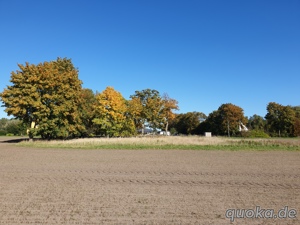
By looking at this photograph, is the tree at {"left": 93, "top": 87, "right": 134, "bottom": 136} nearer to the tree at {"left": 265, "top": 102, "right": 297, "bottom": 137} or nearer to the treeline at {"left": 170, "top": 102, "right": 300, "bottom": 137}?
the treeline at {"left": 170, "top": 102, "right": 300, "bottom": 137}

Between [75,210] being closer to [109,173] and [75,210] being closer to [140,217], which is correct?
[140,217]

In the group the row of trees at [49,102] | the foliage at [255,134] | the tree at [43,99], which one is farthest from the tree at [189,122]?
the tree at [43,99]

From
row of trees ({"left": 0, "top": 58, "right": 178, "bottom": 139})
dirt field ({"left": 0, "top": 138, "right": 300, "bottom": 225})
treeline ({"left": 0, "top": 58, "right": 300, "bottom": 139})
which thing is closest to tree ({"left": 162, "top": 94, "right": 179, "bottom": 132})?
treeline ({"left": 0, "top": 58, "right": 300, "bottom": 139})

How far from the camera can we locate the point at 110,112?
49.7m

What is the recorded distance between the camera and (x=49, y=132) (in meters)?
39.6

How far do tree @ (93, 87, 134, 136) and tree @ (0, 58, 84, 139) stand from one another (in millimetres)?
7885

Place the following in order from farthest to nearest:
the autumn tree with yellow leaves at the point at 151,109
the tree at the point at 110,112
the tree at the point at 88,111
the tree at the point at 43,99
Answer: the autumn tree with yellow leaves at the point at 151,109, the tree at the point at 110,112, the tree at the point at 88,111, the tree at the point at 43,99

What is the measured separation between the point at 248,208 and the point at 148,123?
60.7 meters

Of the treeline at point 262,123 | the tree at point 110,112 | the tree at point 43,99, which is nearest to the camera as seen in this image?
the tree at point 43,99

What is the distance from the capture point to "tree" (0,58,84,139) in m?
37.5

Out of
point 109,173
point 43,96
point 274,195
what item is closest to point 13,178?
point 109,173

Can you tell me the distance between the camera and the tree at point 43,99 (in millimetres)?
37500

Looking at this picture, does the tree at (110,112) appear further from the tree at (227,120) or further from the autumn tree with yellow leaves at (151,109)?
the tree at (227,120)

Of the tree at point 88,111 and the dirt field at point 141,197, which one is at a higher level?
the tree at point 88,111
